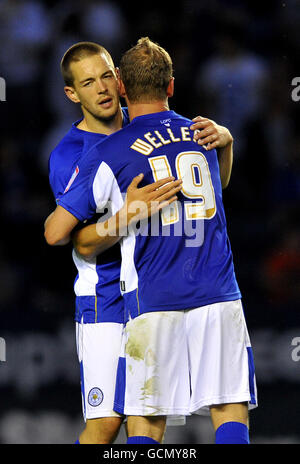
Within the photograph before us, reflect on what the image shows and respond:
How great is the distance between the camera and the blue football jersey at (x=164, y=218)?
241cm

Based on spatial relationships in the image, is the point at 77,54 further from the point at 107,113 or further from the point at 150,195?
the point at 150,195

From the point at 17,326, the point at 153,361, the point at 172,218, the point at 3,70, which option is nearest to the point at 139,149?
the point at 172,218

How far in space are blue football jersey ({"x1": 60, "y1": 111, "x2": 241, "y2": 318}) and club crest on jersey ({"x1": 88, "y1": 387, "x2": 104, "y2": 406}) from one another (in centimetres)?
46

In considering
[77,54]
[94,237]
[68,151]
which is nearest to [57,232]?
[94,237]

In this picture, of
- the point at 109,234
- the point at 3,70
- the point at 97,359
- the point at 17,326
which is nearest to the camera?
the point at 109,234

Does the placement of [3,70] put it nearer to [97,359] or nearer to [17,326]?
[17,326]

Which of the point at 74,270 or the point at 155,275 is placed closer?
the point at 155,275

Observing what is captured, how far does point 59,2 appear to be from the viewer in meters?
4.62

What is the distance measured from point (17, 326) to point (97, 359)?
4.48ft

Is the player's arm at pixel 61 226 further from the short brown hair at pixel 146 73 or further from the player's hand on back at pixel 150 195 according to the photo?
the short brown hair at pixel 146 73

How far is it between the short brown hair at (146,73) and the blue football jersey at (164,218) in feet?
0.25

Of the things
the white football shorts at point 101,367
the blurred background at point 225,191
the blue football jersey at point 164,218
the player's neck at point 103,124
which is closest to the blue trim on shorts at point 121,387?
the blue football jersey at point 164,218
